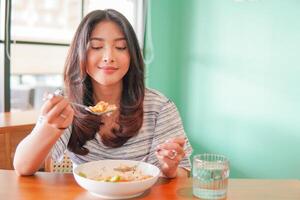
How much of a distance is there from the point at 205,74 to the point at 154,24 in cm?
66

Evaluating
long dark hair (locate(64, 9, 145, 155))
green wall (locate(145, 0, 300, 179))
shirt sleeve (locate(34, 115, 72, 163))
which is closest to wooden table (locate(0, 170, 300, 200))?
shirt sleeve (locate(34, 115, 72, 163))

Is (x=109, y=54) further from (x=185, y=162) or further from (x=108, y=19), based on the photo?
(x=185, y=162)

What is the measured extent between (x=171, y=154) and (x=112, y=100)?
436 millimetres

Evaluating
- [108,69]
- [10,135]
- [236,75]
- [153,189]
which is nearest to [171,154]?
[153,189]

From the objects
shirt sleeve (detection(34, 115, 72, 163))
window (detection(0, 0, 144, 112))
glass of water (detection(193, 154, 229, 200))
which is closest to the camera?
glass of water (detection(193, 154, 229, 200))

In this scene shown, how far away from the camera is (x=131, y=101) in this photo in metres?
1.55

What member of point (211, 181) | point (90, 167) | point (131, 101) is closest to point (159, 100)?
point (131, 101)

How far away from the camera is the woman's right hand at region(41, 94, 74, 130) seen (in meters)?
1.09

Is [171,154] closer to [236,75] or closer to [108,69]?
[108,69]

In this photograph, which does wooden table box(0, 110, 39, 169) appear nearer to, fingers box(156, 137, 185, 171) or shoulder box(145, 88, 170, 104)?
shoulder box(145, 88, 170, 104)

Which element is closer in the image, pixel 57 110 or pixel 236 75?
pixel 57 110

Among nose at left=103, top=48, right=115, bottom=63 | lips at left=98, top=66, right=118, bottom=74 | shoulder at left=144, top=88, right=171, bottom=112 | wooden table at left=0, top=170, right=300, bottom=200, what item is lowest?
wooden table at left=0, top=170, right=300, bottom=200

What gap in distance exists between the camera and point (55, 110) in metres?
1.09

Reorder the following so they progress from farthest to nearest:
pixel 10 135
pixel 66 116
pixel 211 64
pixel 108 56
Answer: pixel 211 64 < pixel 10 135 < pixel 108 56 < pixel 66 116
